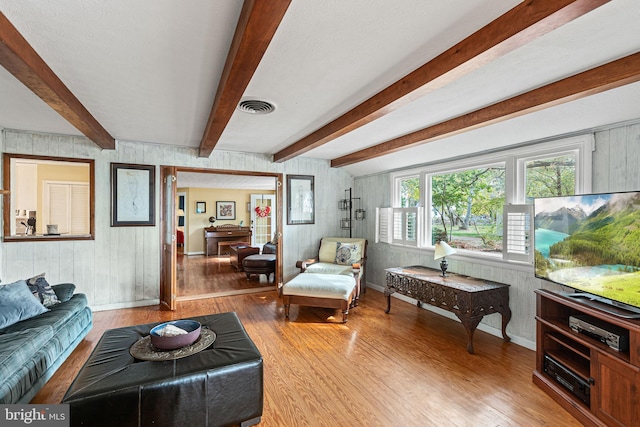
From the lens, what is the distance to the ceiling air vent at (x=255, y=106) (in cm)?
255

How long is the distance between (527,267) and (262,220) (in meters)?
7.91

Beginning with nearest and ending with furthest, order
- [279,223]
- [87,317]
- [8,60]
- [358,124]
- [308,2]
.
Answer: [308,2] → [8,60] → [358,124] → [87,317] → [279,223]

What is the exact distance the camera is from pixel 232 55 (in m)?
1.66

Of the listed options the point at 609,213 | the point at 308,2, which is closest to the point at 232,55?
the point at 308,2

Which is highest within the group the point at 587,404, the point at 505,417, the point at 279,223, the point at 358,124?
the point at 358,124

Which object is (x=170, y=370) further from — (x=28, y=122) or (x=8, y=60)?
(x=28, y=122)

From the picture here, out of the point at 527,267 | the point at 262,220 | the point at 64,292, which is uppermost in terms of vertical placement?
the point at 262,220

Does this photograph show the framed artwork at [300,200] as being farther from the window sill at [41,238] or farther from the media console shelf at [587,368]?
the media console shelf at [587,368]

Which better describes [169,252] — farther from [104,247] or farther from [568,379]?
[568,379]

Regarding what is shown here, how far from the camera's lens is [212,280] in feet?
18.7

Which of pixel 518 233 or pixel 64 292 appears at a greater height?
→ pixel 518 233

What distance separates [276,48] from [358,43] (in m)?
0.48

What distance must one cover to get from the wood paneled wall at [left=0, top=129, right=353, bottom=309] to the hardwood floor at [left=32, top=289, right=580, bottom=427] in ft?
1.43

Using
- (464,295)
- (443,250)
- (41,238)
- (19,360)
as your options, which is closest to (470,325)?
(464,295)
